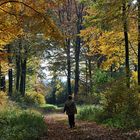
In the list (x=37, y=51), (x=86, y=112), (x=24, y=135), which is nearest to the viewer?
(x=24, y=135)

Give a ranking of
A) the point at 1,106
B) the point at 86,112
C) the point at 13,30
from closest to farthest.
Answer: the point at 13,30 → the point at 1,106 → the point at 86,112

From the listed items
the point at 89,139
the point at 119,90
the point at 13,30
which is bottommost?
the point at 89,139

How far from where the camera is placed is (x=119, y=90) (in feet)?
70.2

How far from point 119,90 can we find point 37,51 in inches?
1013

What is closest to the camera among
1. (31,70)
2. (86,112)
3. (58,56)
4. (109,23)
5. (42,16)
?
(42,16)

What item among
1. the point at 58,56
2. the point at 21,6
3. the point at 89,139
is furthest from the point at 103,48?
the point at 58,56

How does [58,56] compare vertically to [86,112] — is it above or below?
above

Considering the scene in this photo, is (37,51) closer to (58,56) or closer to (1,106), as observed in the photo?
(58,56)

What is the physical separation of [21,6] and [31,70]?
3806 cm

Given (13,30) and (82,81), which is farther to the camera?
(82,81)

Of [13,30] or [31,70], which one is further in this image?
[31,70]

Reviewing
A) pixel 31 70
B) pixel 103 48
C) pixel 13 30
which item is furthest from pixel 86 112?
pixel 31 70

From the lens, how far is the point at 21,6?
19328 mm

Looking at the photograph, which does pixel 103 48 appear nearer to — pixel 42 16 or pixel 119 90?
pixel 119 90
